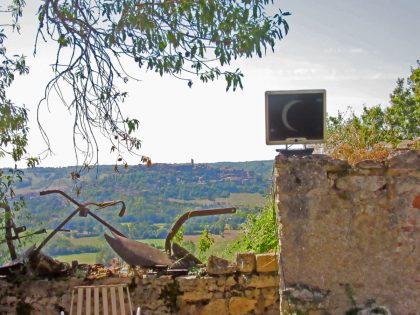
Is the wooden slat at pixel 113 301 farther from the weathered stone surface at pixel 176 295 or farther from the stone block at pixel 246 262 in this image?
the stone block at pixel 246 262

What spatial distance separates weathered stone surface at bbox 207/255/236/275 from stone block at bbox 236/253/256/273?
0.07 m

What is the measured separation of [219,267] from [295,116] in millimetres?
1775

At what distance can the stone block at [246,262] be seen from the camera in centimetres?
648

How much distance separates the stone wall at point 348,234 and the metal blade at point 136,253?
161 centimetres

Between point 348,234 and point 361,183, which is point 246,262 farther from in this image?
point 361,183

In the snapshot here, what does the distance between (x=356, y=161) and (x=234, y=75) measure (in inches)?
56.0

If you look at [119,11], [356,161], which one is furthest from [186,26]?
[356,161]

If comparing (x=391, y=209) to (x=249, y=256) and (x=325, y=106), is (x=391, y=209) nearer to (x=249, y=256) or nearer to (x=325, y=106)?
(x=325, y=106)

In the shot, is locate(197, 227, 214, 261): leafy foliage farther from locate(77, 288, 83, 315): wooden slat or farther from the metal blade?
locate(77, 288, 83, 315): wooden slat

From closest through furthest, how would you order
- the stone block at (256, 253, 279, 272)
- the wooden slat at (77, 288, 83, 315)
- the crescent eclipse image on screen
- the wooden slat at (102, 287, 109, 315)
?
the crescent eclipse image on screen → the wooden slat at (77, 288, 83, 315) → the wooden slat at (102, 287, 109, 315) → the stone block at (256, 253, 279, 272)

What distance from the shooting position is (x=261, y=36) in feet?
16.5

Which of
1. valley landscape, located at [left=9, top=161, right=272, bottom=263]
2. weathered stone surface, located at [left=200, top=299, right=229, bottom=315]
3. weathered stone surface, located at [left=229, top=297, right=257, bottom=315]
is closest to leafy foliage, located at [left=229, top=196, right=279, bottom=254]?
weathered stone surface, located at [left=229, top=297, right=257, bottom=315]

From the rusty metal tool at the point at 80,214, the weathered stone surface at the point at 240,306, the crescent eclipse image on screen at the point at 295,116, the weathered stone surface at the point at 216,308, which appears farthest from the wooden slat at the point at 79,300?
the crescent eclipse image on screen at the point at 295,116

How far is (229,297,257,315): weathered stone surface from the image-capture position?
6.46m
